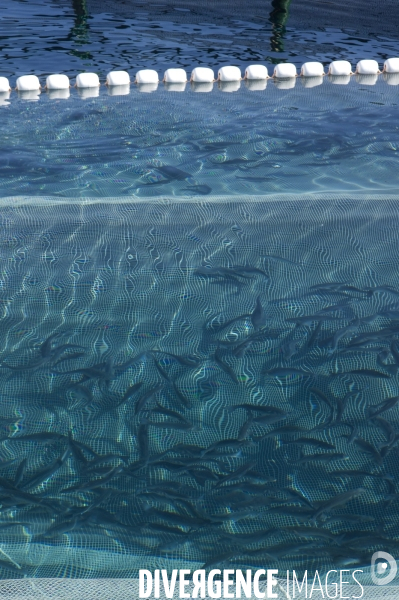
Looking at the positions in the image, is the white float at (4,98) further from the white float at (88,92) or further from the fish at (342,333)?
the fish at (342,333)

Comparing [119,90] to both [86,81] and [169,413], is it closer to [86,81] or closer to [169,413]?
[86,81]

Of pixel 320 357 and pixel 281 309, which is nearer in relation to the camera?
pixel 320 357

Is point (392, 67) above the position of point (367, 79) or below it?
above

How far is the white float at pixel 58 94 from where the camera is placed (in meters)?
8.18

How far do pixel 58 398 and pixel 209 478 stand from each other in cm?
103

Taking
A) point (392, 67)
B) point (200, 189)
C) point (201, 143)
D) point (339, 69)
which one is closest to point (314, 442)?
point (200, 189)

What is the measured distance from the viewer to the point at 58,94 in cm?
831

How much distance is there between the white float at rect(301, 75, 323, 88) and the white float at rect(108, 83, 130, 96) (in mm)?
2520

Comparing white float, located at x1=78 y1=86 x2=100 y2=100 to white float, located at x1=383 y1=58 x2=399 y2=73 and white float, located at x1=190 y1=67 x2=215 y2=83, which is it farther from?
white float, located at x1=383 y1=58 x2=399 y2=73

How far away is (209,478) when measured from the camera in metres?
3.30

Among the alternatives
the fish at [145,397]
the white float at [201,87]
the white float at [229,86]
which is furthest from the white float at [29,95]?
the fish at [145,397]

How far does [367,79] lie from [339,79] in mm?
429

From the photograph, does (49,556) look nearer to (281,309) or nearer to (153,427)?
(153,427)

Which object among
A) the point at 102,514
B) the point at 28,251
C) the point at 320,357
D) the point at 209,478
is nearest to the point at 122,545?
the point at 102,514
